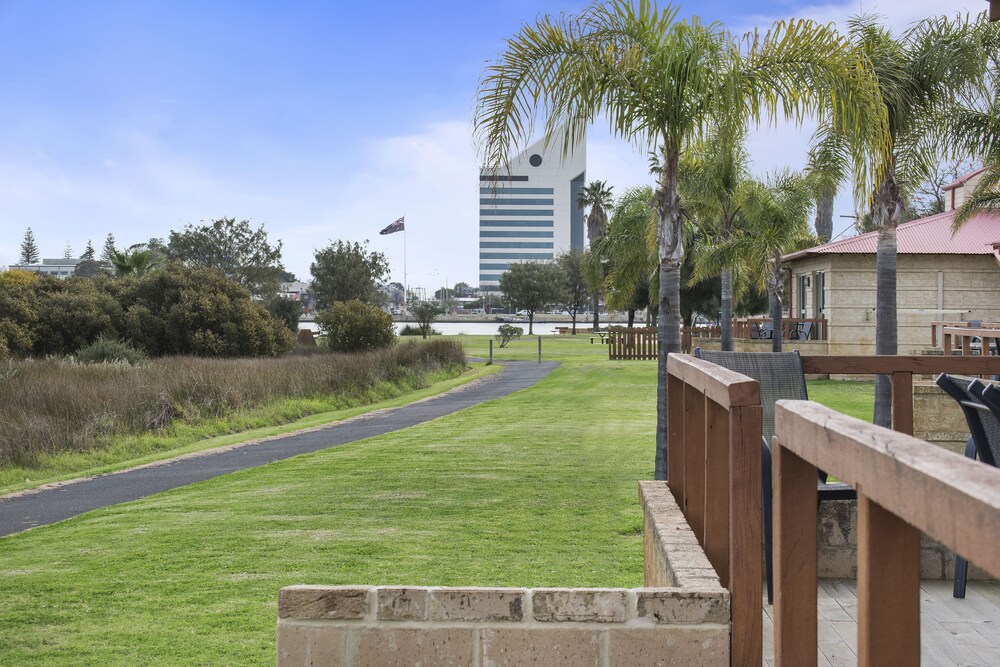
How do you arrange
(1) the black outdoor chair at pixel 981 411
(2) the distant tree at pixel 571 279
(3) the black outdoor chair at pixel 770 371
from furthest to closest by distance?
(2) the distant tree at pixel 571 279 < (3) the black outdoor chair at pixel 770 371 < (1) the black outdoor chair at pixel 981 411

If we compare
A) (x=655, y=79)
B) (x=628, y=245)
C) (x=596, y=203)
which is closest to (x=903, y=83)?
(x=655, y=79)

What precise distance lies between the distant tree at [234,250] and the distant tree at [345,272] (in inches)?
329

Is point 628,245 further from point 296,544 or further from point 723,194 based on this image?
point 296,544

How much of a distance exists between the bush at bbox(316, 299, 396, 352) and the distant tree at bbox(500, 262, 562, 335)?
50.8 metres

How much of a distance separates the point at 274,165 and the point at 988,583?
180 ft

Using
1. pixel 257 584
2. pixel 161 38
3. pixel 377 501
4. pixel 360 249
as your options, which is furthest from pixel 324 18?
pixel 360 249

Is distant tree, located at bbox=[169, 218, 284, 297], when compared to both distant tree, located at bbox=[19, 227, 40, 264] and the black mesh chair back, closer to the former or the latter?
the black mesh chair back

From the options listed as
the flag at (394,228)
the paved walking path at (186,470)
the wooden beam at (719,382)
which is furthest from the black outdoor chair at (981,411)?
the flag at (394,228)

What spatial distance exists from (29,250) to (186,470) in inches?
6883

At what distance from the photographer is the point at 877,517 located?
1446mm

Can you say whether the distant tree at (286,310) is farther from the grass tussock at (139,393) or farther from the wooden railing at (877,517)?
the wooden railing at (877,517)

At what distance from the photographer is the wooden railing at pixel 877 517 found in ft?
3.76

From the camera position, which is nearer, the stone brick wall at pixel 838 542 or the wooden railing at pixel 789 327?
the stone brick wall at pixel 838 542

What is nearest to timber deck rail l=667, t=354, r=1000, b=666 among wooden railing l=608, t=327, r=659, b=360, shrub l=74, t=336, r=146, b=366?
shrub l=74, t=336, r=146, b=366
